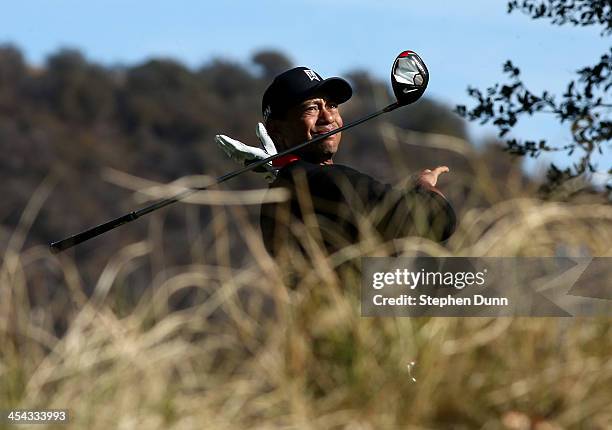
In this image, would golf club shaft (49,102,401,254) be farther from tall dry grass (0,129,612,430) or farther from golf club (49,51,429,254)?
tall dry grass (0,129,612,430)

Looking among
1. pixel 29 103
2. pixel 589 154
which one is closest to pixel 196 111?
pixel 29 103

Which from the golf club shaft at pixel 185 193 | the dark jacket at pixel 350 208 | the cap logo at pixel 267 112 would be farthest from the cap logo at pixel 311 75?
the dark jacket at pixel 350 208

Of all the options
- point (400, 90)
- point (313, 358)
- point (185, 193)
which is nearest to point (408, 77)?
point (400, 90)

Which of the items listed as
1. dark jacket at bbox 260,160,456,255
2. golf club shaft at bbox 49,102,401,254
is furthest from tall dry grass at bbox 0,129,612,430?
golf club shaft at bbox 49,102,401,254

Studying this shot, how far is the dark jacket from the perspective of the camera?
580 cm

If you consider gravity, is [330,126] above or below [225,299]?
above

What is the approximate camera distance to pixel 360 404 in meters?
5.15

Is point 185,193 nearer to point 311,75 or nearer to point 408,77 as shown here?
point 311,75

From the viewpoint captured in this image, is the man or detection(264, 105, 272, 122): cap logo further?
detection(264, 105, 272, 122): cap logo

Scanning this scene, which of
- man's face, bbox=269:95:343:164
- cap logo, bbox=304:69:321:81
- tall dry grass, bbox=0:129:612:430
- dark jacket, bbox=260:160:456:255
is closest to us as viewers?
tall dry grass, bbox=0:129:612:430

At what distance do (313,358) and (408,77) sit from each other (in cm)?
159

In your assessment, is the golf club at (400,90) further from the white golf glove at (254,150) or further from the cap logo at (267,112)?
the cap logo at (267,112)

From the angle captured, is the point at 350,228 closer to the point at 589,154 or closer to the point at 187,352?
the point at 187,352

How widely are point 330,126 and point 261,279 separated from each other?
1062 millimetres
